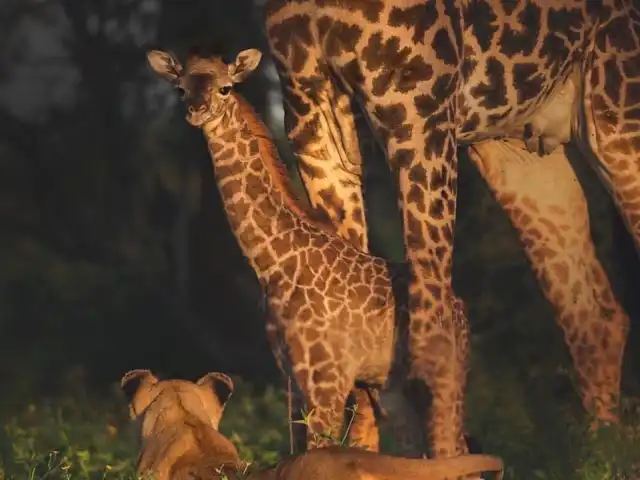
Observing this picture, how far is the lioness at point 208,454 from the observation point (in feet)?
20.0

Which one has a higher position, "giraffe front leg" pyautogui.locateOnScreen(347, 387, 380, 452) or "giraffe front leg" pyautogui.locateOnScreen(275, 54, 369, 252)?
"giraffe front leg" pyautogui.locateOnScreen(275, 54, 369, 252)

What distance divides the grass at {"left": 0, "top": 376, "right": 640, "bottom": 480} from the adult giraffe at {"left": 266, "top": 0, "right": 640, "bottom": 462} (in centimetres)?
47

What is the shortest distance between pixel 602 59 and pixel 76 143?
520cm

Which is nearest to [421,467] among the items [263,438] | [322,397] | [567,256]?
[322,397]

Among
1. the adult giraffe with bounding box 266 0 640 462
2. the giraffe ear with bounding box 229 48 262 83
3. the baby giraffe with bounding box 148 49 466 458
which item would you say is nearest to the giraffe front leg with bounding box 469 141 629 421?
the adult giraffe with bounding box 266 0 640 462

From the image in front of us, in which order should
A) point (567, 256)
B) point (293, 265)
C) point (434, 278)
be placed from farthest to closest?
point (567, 256)
point (293, 265)
point (434, 278)

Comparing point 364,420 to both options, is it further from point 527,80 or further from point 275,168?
point 527,80

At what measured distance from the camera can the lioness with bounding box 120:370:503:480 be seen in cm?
610

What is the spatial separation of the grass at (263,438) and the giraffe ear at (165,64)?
71.0 inches

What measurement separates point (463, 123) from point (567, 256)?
4.29 ft

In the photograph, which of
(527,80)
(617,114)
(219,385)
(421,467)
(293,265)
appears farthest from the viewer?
(617,114)

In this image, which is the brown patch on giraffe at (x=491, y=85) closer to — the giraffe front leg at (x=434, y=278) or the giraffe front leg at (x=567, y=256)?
the giraffe front leg at (x=434, y=278)

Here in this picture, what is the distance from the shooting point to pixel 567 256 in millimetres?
9656

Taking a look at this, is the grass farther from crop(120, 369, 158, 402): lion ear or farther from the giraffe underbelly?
the giraffe underbelly
